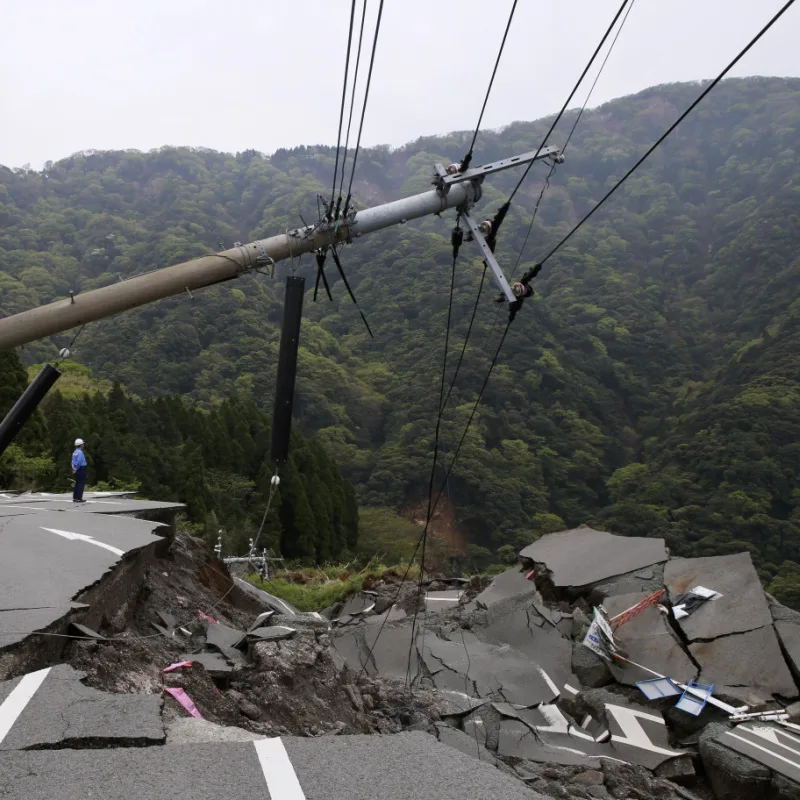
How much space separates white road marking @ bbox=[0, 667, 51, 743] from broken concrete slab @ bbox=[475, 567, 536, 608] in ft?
32.2

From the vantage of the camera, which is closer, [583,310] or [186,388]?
[186,388]

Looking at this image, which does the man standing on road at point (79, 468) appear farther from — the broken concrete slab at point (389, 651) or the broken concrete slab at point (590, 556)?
the broken concrete slab at point (590, 556)

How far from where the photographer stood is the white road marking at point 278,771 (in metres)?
3.42

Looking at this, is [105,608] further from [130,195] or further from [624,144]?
[624,144]

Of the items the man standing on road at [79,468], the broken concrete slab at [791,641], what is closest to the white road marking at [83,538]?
the man standing on road at [79,468]

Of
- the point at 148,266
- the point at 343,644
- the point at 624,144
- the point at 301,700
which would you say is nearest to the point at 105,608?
the point at 301,700

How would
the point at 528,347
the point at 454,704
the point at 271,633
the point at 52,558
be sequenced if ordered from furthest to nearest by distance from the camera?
1. the point at 528,347
2. the point at 454,704
3. the point at 52,558
4. the point at 271,633

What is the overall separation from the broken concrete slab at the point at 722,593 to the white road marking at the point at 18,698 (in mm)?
9222

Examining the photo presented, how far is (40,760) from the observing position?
11.6 ft

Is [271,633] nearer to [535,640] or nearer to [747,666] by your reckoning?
[535,640]

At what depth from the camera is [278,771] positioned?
3627mm

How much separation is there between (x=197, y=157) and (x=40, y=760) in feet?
454

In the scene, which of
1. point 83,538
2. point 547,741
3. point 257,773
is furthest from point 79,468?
point 257,773

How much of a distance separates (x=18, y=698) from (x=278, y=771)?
68.1 inches
